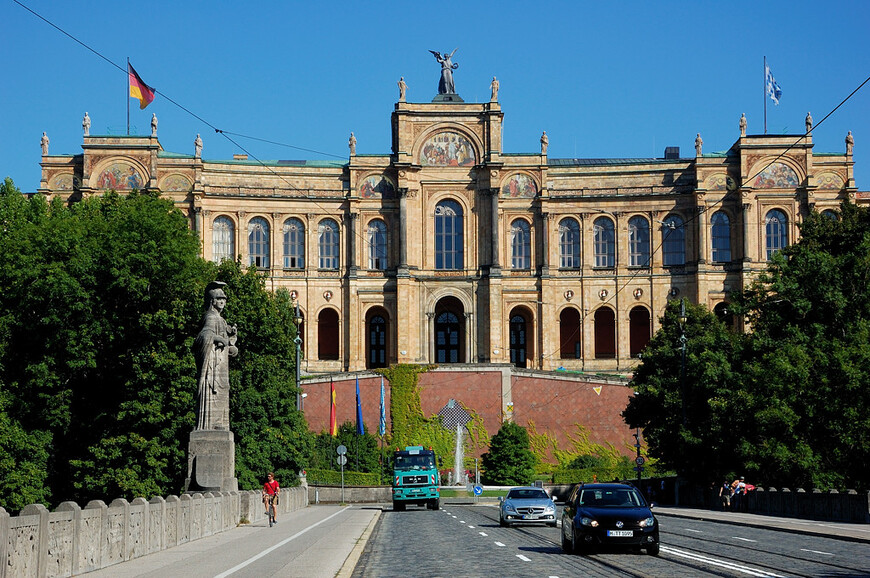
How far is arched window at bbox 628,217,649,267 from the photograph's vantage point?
97.8 metres

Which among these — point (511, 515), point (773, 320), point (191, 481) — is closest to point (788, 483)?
point (773, 320)

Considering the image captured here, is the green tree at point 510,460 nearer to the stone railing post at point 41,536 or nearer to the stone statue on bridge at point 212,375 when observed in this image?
the stone statue on bridge at point 212,375

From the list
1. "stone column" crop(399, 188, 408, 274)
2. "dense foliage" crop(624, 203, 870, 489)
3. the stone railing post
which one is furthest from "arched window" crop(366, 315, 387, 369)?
the stone railing post

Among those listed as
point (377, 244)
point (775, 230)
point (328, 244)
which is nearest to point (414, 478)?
point (377, 244)

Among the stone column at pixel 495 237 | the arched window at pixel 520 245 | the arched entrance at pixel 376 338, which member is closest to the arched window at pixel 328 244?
the arched entrance at pixel 376 338

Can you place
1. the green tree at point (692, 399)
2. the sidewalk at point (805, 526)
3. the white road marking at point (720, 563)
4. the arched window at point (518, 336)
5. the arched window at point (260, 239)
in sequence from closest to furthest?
1. the white road marking at point (720, 563)
2. the sidewalk at point (805, 526)
3. the green tree at point (692, 399)
4. the arched window at point (260, 239)
5. the arched window at point (518, 336)

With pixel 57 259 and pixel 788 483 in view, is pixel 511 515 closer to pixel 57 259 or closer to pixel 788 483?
pixel 788 483

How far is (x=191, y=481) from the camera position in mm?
35656

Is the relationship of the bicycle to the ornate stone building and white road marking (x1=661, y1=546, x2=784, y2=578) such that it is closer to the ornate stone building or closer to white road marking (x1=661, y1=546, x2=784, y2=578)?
white road marking (x1=661, y1=546, x2=784, y2=578)

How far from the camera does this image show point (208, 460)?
1409 inches

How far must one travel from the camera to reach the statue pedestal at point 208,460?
1401 inches

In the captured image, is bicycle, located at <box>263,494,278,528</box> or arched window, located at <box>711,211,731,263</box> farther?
arched window, located at <box>711,211,731,263</box>

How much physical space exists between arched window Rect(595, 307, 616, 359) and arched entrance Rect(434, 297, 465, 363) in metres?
11.2

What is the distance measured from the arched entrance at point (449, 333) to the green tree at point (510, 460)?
19.2m
